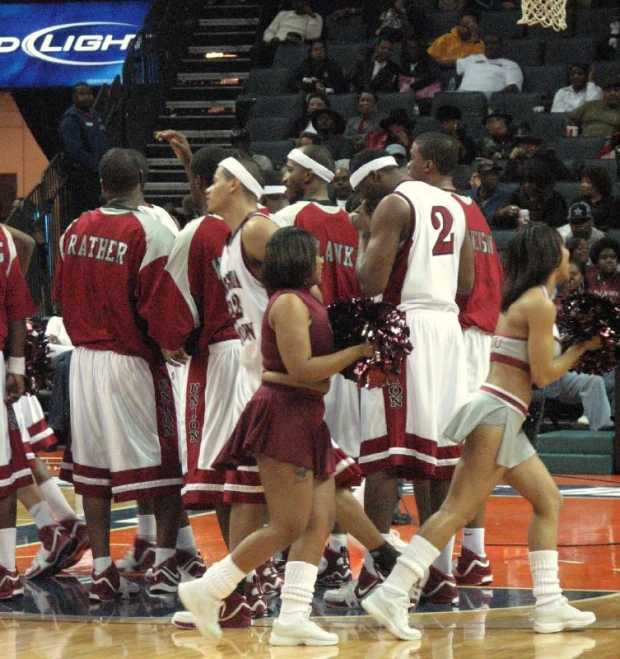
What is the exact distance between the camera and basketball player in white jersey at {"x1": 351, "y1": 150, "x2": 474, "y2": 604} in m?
6.32

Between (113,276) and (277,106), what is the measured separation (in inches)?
404

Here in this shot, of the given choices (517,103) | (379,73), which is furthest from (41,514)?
(379,73)

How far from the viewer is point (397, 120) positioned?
14.5 m

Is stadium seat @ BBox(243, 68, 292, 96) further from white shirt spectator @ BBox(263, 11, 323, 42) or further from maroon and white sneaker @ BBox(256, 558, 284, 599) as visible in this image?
maroon and white sneaker @ BBox(256, 558, 284, 599)

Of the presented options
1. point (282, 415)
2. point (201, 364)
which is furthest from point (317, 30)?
point (282, 415)

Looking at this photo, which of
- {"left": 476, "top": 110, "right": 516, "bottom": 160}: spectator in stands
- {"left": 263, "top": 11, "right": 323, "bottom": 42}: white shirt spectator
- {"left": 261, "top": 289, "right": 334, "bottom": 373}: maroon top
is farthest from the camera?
{"left": 263, "top": 11, "right": 323, "bottom": 42}: white shirt spectator

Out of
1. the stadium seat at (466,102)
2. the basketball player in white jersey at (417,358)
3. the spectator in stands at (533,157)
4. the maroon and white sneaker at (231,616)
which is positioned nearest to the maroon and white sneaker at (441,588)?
the basketball player in white jersey at (417,358)

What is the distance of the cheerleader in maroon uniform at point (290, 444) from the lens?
5367mm

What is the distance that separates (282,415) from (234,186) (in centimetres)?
122

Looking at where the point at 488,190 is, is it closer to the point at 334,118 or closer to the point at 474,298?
the point at 334,118

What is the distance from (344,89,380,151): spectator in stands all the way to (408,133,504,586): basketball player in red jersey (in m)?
8.28

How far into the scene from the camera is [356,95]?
53.2 feet

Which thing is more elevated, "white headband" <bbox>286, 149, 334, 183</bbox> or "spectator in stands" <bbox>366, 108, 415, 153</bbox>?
"spectator in stands" <bbox>366, 108, 415, 153</bbox>

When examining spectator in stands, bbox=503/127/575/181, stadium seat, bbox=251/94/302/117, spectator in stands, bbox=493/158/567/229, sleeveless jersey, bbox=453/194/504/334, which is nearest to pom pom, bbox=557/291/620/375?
sleeveless jersey, bbox=453/194/504/334
